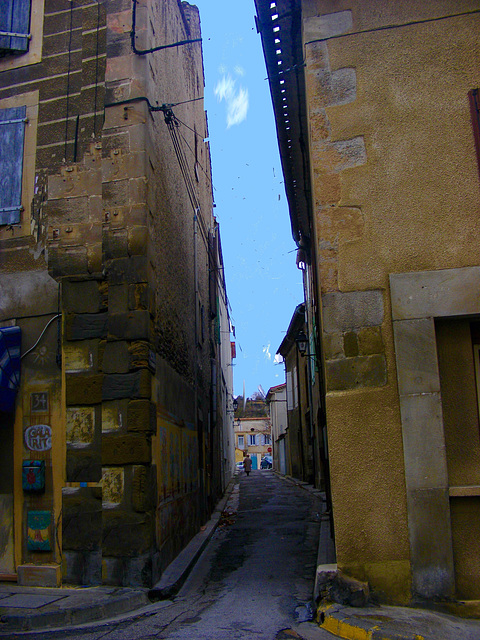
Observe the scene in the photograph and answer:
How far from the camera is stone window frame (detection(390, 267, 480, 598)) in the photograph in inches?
187

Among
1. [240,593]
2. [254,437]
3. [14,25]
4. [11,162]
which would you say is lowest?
[240,593]

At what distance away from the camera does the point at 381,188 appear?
5457mm

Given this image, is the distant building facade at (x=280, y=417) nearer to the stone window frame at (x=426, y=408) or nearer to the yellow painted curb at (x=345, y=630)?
the stone window frame at (x=426, y=408)

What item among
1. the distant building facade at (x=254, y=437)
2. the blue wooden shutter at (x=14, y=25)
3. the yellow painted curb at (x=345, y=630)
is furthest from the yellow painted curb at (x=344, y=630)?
the distant building facade at (x=254, y=437)

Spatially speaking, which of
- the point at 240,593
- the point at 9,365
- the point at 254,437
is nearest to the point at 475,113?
the point at 240,593

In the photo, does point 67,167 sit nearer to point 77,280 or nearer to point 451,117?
point 77,280

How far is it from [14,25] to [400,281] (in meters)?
6.60

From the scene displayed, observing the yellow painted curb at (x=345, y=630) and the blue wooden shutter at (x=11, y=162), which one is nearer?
the yellow painted curb at (x=345, y=630)

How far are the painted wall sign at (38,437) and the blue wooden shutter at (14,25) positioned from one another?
513 cm

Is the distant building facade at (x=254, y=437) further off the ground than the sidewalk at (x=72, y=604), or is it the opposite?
the distant building facade at (x=254, y=437)

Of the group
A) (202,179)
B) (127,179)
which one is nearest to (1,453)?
(127,179)

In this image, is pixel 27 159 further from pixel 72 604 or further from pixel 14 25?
pixel 72 604

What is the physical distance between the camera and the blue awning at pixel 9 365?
6.66 metres

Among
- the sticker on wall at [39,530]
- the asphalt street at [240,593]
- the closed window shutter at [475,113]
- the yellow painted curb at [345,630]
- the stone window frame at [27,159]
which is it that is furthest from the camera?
the stone window frame at [27,159]
